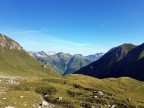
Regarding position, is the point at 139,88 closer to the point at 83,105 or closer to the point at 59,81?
the point at 59,81

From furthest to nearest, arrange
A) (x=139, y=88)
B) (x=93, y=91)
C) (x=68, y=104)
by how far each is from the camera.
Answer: (x=139, y=88) < (x=93, y=91) < (x=68, y=104)

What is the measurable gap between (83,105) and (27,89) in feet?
92.8

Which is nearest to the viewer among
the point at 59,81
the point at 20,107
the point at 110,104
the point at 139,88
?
the point at 20,107

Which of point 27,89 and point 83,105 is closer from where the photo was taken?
point 83,105

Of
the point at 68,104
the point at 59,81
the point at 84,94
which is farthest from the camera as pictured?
the point at 59,81

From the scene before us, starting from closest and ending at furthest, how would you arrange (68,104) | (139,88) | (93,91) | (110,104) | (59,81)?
(68,104)
(110,104)
(93,91)
(59,81)
(139,88)

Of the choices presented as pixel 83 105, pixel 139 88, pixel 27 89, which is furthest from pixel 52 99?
pixel 139 88

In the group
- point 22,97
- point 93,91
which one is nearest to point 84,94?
point 93,91

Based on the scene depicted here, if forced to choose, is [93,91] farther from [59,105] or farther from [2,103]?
[2,103]

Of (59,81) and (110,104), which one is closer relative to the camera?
(110,104)

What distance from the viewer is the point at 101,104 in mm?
75750

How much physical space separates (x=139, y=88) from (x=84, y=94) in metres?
77.9

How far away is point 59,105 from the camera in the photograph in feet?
237

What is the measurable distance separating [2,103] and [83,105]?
23.8 m
